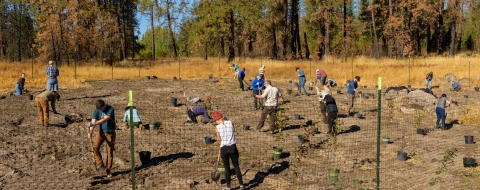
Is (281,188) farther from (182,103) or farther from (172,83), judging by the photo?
(172,83)

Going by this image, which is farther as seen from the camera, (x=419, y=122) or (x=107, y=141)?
(x=419, y=122)

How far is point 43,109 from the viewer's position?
12.0 meters

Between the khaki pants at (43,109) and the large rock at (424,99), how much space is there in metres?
13.1

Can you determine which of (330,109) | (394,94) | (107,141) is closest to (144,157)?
(107,141)

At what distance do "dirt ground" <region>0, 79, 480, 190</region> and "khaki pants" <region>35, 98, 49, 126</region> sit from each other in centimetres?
29

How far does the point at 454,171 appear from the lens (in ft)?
28.2

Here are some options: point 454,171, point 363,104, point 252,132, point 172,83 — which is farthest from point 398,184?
point 172,83

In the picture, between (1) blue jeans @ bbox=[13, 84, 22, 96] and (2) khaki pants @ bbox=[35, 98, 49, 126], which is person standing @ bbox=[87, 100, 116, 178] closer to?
(2) khaki pants @ bbox=[35, 98, 49, 126]

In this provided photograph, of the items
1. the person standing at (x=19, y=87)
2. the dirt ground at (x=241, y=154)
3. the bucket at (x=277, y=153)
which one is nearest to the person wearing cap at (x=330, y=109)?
the dirt ground at (x=241, y=154)

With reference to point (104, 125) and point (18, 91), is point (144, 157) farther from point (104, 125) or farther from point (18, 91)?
point (18, 91)

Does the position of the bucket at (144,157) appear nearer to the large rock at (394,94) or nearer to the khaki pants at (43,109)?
the khaki pants at (43,109)

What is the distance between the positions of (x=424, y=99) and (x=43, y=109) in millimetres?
13528

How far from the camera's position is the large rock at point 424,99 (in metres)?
15.9

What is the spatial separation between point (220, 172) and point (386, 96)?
1307 cm
